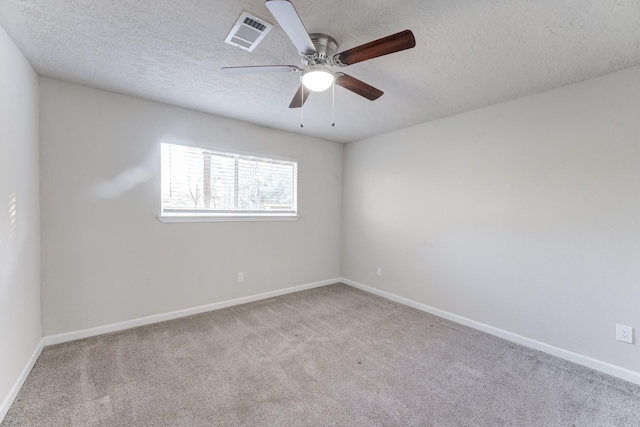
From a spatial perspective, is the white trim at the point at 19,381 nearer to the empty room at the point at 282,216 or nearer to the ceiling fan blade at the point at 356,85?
the empty room at the point at 282,216

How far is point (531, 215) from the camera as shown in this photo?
8.58 ft

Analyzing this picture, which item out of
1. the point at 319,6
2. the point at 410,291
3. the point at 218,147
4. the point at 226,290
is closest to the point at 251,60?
the point at 319,6

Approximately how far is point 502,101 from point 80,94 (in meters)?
4.03

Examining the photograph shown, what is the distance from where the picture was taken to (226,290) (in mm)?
3475


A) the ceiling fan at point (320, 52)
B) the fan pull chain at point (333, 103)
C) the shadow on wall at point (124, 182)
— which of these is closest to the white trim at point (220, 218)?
the shadow on wall at point (124, 182)

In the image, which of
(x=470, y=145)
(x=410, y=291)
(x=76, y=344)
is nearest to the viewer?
(x=76, y=344)

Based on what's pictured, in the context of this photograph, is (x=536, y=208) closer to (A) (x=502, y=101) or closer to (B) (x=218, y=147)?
(A) (x=502, y=101)

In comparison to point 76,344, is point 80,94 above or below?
above

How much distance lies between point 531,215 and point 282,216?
286cm

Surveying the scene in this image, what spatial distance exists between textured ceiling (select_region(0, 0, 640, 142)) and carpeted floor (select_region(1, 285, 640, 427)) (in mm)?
2352

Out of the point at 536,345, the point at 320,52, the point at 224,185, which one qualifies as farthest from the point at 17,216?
the point at 536,345

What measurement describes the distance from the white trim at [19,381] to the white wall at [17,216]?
2 cm

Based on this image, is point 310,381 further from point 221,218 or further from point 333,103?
point 333,103

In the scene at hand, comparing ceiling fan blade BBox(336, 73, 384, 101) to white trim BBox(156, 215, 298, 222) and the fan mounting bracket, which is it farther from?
white trim BBox(156, 215, 298, 222)
